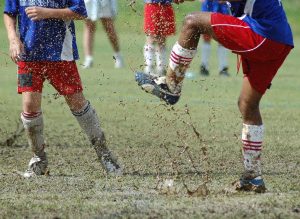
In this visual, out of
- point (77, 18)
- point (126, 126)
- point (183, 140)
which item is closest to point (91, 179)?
point (77, 18)

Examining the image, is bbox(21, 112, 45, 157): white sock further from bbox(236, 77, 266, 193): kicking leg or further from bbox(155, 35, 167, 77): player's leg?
bbox(155, 35, 167, 77): player's leg

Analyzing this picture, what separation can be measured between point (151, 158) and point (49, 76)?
154cm

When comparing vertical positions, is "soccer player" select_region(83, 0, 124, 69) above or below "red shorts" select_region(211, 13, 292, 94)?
below

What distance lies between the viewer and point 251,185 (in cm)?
727

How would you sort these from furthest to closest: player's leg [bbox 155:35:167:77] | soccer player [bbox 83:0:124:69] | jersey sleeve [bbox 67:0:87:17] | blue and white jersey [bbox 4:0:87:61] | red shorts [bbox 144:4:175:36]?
soccer player [bbox 83:0:124:69] → red shorts [bbox 144:4:175:36] → player's leg [bbox 155:35:167:77] → blue and white jersey [bbox 4:0:87:61] → jersey sleeve [bbox 67:0:87:17]

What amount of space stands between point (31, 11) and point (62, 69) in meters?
0.57

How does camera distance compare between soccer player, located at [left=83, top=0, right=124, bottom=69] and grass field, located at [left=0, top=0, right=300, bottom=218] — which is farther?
soccer player, located at [left=83, top=0, right=124, bottom=69]

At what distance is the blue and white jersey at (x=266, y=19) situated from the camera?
6.93m

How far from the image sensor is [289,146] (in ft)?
33.0

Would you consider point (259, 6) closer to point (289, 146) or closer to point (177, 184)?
point (177, 184)

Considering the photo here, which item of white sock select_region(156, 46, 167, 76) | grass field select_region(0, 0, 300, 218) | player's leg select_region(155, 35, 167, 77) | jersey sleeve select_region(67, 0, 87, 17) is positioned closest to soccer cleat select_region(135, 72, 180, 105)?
grass field select_region(0, 0, 300, 218)

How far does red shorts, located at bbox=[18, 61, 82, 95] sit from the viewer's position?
8.11 meters

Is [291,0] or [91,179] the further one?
[291,0]

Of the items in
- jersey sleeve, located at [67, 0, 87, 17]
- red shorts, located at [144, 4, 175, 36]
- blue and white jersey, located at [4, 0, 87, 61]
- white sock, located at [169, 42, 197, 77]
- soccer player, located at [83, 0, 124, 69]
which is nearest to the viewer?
white sock, located at [169, 42, 197, 77]
